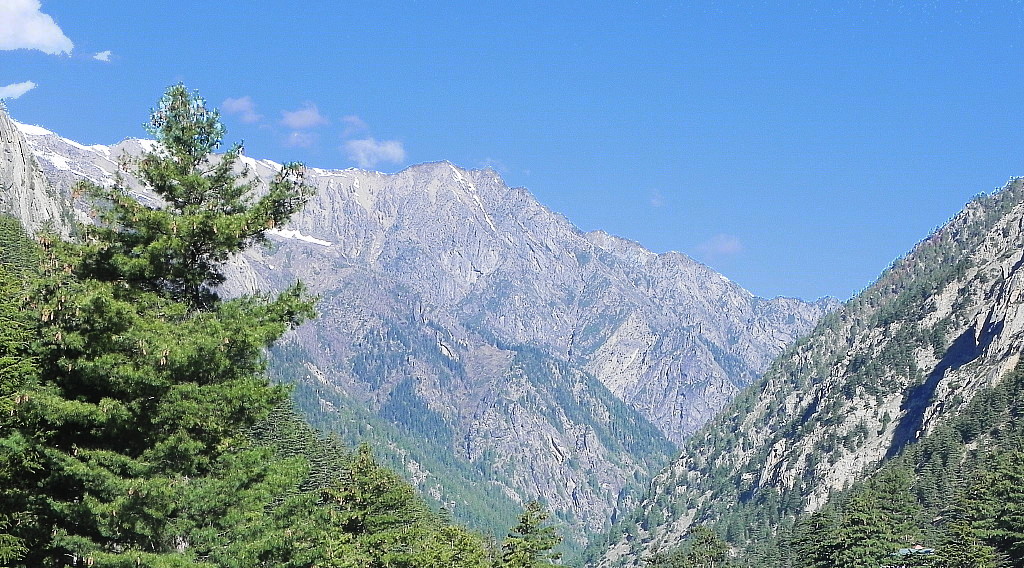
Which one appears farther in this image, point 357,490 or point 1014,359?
point 1014,359

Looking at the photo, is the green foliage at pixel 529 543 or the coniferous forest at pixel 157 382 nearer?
the coniferous forest at pixel 157 382

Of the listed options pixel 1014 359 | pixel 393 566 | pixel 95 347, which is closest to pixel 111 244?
pixel 95 347

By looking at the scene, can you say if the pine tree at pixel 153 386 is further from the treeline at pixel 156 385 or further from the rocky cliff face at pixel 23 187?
the rocky cliff face at pixel 23 187

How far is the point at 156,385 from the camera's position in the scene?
1619 cm

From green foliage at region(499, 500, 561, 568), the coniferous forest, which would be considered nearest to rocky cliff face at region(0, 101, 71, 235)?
green foliage at region(499, 500, 561, 568)

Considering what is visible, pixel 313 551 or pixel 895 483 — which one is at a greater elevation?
pixel 895 483

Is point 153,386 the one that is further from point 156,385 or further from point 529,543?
point 529,543

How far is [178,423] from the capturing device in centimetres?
1644

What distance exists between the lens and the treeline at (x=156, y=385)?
15.9 m

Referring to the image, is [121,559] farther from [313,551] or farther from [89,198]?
[89,198]

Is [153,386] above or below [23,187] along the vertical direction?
below

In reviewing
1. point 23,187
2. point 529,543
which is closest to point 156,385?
point 529,543

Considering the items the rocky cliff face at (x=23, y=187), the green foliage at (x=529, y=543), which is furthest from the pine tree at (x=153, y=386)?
the rocky cliff face at (x=23, y=187)

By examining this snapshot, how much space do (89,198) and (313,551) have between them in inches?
342
